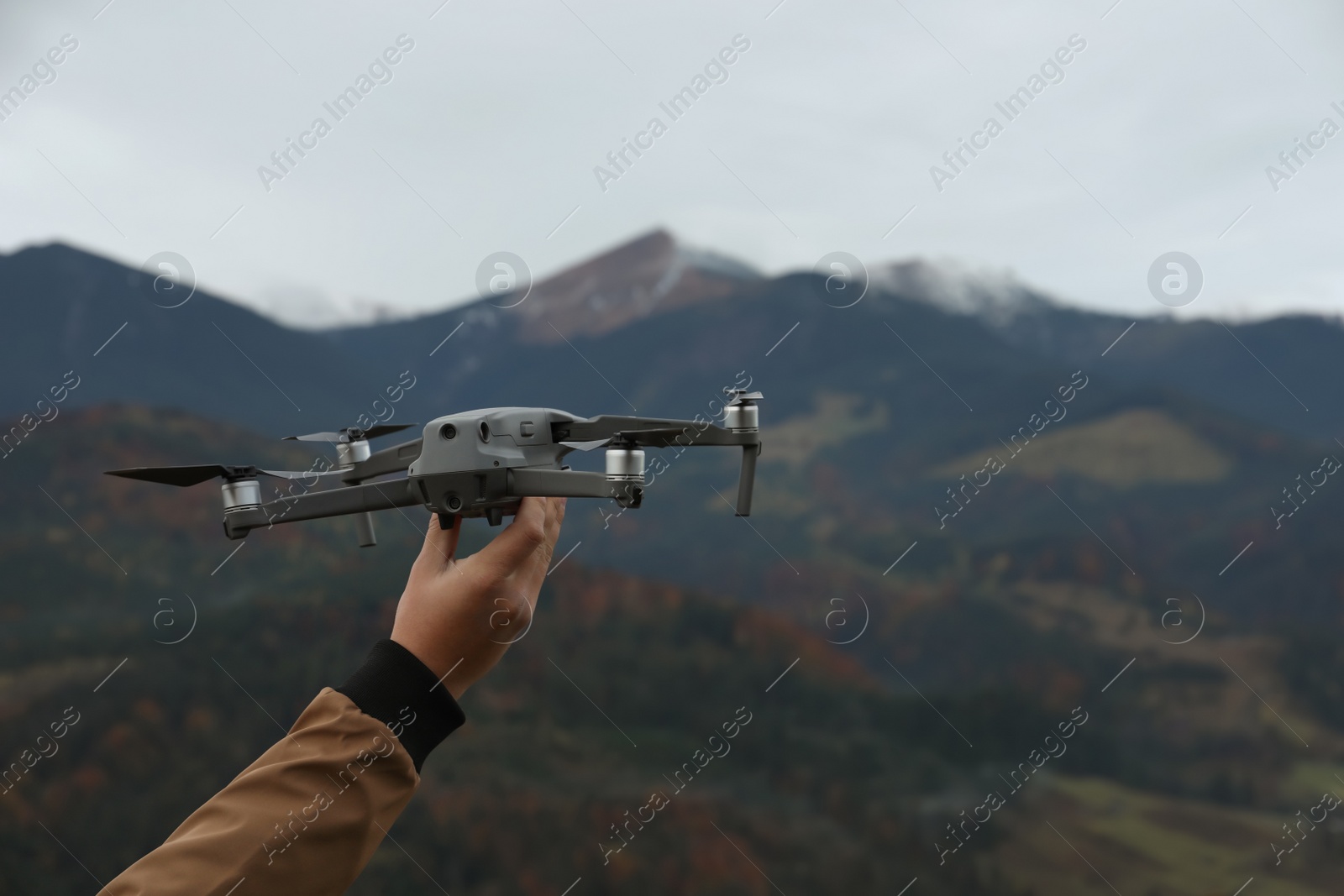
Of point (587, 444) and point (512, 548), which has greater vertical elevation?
point (587, 444)

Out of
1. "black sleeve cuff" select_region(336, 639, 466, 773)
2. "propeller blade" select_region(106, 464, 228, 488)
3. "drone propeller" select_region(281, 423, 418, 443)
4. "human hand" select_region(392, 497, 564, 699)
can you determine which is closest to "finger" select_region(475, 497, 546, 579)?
"human hand" select_region(392, 497, 564, 699)

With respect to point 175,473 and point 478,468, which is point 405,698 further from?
point 175,473

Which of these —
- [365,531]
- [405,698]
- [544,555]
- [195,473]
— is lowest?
[405,698]

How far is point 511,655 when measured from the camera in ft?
79.1

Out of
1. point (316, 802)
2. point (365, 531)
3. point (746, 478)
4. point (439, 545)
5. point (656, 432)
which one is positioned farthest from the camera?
point (365, 531)

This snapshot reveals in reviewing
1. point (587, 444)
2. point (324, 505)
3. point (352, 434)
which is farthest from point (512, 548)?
point (352, 434)

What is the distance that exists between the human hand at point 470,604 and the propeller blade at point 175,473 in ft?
2.81

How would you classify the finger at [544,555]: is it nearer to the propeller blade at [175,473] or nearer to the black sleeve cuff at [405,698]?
the black sleeve cuff at [405,698]

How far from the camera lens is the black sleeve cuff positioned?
201 centimetres

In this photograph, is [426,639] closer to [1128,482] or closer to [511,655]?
[511,655]

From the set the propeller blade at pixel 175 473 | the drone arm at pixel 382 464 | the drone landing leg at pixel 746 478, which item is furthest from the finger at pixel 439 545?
the drone landing leg at pixel 746 478

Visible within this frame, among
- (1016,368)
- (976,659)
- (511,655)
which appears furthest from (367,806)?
(1016,368)

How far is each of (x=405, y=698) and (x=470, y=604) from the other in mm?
245

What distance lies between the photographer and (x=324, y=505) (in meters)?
2.76
